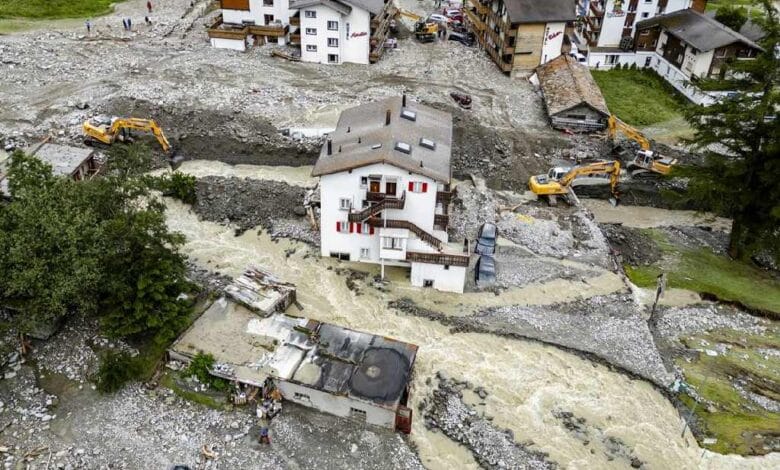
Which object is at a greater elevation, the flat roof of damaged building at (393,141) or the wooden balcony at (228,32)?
the wooden balcony at (228,32)

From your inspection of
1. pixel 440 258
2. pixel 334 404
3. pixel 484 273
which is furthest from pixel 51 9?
→ pixel 334 404

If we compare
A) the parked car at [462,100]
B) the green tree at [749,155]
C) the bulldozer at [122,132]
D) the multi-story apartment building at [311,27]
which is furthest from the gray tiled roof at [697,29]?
the bulldozer at [122,132]

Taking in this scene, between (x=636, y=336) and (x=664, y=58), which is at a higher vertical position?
(x=664, y=58)

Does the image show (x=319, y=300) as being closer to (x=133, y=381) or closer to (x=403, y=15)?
(x=133, y=381)

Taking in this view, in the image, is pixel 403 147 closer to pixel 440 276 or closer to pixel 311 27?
pixel 440 276

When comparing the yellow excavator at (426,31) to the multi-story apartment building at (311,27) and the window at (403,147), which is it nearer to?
the multi-story apartment building at (311,27)

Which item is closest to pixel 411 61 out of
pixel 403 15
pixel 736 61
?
pixel 403 15

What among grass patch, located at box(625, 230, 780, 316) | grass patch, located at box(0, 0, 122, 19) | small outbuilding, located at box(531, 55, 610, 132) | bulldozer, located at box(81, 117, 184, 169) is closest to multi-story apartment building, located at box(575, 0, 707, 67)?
small outbuilding, located at box(531, 55, 610, 132)

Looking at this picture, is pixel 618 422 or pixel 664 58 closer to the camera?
pixel 618 422
